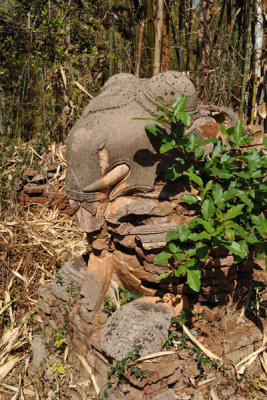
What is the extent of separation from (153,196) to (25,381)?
1.92 metres

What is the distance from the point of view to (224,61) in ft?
14.8

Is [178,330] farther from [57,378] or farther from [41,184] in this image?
[41,184]

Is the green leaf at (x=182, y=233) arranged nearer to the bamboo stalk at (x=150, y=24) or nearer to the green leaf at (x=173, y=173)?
the green leaf at (x=173, y=173)

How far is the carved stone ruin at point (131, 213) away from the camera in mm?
2309

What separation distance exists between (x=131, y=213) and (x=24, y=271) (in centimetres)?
208

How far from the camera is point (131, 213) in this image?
2.44 metres

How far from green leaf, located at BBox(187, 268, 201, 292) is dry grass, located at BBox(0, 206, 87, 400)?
5.38 feet

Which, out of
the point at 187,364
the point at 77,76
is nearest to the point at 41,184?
the point at 77,76

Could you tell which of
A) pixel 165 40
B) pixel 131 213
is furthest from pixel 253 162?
pixel 165 40

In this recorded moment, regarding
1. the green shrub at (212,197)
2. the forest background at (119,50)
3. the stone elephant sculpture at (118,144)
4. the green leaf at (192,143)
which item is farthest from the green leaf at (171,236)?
the forest background at (119,50)

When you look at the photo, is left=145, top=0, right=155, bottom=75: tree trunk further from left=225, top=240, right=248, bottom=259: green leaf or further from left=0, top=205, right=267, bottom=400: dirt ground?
left=225, top=240, right=248, bottom=259: green leaf

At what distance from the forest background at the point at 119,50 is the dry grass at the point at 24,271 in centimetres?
186

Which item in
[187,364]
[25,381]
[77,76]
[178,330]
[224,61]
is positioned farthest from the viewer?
[77,76]

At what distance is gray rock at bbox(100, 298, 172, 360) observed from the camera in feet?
7.18
